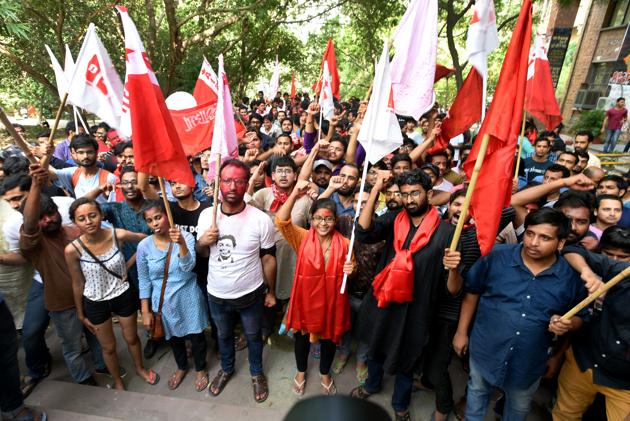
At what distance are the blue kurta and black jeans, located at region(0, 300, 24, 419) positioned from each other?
87cm

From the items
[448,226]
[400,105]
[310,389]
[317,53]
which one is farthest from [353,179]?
[317,53]

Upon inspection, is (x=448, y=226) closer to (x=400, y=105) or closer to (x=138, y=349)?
(x=400, y=105)

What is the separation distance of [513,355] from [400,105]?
6.71 feet

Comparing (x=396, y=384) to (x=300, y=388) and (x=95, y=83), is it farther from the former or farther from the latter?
(x=95, y=83)

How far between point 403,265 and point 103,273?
7.62ft

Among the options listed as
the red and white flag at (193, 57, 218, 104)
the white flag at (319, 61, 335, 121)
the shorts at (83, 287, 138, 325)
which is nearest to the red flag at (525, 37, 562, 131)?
the white flag at (319, 61, 335, 121)

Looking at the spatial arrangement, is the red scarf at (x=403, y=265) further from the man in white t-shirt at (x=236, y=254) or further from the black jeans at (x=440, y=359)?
the man in white t-shirt at (x=236, y=254)

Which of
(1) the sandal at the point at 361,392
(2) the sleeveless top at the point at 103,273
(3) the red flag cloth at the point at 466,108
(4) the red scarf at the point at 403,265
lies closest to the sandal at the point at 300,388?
(1) the sandal at the point at 361,392

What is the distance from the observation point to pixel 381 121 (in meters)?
2.78

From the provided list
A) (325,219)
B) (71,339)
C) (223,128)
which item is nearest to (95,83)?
(223,128)

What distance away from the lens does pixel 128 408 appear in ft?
9.57

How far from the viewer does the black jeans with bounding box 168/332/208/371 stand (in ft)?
10.6

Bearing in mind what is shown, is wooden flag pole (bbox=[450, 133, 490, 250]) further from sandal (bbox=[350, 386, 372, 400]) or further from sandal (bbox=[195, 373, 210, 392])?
sandal (bbox=[195, 373, 210, 392])

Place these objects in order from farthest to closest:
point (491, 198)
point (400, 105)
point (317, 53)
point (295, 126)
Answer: point (317, 53) → point (295, 126) → point (400, 105) → point (491, 198)
